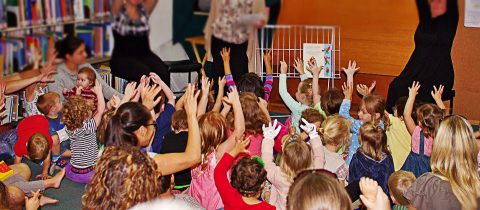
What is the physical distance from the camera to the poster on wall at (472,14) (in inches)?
183

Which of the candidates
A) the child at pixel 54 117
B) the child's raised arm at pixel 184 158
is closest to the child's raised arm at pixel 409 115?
the child's raised arm at pixel 184 158

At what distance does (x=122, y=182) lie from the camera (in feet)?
6.22

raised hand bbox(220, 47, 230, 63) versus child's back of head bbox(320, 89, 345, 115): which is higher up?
raised hand bbox(220, 47, 230, 63)

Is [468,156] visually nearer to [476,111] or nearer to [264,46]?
[264,46]

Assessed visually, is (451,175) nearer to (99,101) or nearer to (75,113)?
(99,101)

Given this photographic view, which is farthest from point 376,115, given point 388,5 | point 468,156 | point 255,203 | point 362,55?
point 255,203

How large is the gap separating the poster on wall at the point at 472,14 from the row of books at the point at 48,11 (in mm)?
3063

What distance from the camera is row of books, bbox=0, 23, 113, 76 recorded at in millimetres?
2285

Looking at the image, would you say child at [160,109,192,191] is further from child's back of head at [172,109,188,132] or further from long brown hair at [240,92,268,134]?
long brown hair at [240,92,268,134]

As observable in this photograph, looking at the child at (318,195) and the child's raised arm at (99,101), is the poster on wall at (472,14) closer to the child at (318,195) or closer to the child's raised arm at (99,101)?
the child's raised arm at (99,101)

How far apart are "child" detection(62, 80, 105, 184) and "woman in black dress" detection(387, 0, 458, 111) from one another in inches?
63.1

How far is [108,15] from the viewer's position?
2.29 m

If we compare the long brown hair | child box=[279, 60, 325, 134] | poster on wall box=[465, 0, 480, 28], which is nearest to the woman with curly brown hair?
the long brown hair

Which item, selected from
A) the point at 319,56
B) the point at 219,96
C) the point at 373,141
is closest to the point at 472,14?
the point at 319,56
